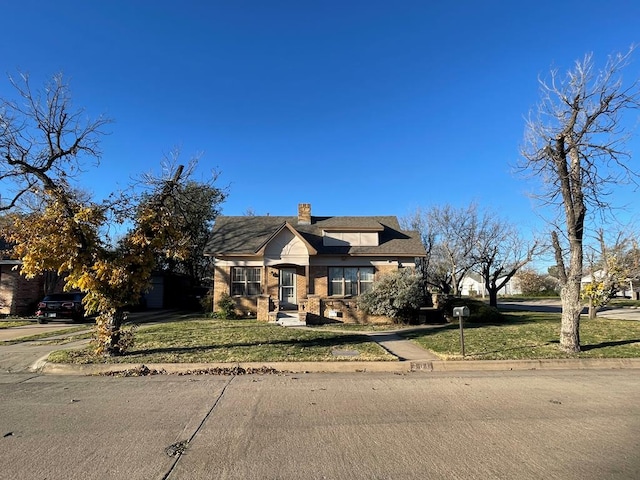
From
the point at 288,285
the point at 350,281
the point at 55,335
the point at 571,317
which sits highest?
the point at 350,281

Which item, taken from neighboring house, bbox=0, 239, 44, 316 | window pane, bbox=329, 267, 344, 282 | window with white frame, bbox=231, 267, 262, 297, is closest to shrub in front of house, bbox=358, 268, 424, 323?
window pane, bbox=329, 267, 344, 282

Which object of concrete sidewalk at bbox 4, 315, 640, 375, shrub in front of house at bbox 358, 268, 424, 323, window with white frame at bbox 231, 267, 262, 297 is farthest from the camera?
window with white frame at bbox 231, 267, 262, 297

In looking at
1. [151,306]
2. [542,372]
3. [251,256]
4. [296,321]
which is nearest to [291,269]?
[251,256]

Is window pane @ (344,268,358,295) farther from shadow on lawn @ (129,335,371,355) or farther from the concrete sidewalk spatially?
the concrete sidewalk

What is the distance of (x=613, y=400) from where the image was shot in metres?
6.82

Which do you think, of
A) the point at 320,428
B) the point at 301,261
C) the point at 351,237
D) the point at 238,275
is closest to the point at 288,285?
the point at 301,261

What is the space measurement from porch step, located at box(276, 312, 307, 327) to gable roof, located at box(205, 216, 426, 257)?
4.49 metres

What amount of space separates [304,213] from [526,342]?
695 inches

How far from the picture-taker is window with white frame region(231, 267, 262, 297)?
2356 centimetres

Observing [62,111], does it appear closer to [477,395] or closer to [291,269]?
[291,269]

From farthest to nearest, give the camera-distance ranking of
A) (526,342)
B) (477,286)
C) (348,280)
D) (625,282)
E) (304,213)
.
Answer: (477,286) < (304,213) < (348,280) < (625,282) < (526,342)

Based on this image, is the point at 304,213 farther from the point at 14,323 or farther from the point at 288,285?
the point at 14,323

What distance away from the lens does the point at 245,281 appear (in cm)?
2366

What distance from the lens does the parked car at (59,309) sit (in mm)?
19641
